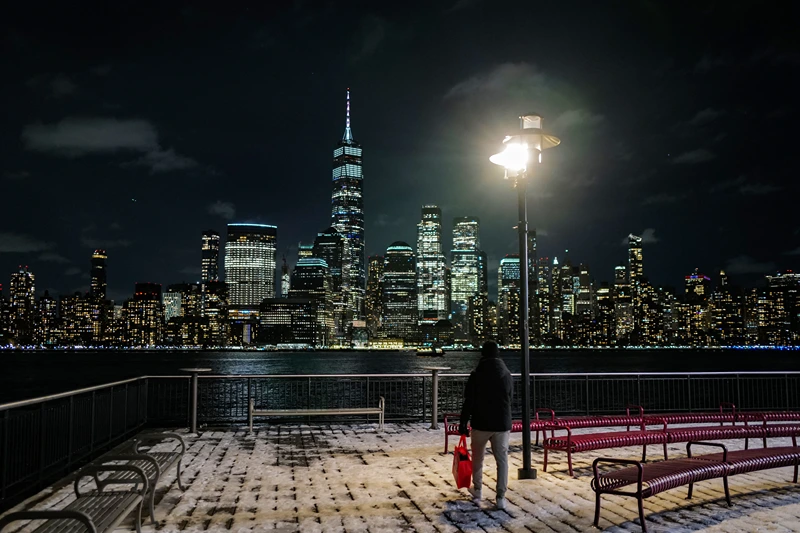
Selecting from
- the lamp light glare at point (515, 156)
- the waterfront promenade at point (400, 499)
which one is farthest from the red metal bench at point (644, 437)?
the lamp light glare at point (515, 156)

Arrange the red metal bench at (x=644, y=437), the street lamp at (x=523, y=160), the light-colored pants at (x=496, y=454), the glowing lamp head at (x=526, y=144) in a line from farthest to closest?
1. the glowing lamp head at (x=526, y=144)
2. the street lamp at (x=523, y=160)
3. the red metal bench at (x=644, y=437)
4. the light-colored pants at (x=496, y=454)

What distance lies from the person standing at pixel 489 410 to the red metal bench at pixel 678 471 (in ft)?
3.71

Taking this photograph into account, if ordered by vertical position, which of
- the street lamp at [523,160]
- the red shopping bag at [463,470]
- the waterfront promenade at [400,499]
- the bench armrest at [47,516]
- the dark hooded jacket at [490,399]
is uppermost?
the street lamp at [523,160]

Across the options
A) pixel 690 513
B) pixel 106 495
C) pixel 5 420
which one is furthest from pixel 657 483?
pixel 5 420

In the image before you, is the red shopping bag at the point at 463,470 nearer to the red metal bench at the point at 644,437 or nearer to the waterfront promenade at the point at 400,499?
the waterfront promenade at the point at 400,499

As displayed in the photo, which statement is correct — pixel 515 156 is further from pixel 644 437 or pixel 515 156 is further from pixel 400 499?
pixel 400 499

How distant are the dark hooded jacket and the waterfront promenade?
3.14 ft

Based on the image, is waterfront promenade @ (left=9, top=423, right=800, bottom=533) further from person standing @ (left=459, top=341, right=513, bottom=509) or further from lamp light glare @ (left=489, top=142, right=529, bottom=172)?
lamp light glare @ (left=489, top=142, right=529, bottom=172)

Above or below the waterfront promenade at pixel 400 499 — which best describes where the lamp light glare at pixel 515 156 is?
above

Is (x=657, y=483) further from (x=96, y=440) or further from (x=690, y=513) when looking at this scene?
(x=96, y=440)

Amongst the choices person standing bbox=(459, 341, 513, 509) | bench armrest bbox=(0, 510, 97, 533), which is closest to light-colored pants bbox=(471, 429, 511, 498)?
person standing bbox=(459, 341, 513, 509)

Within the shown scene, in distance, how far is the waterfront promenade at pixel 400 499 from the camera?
22.6ft

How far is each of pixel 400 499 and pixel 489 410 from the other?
1594 millimetres

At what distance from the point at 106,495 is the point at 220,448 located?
6.23 metres
